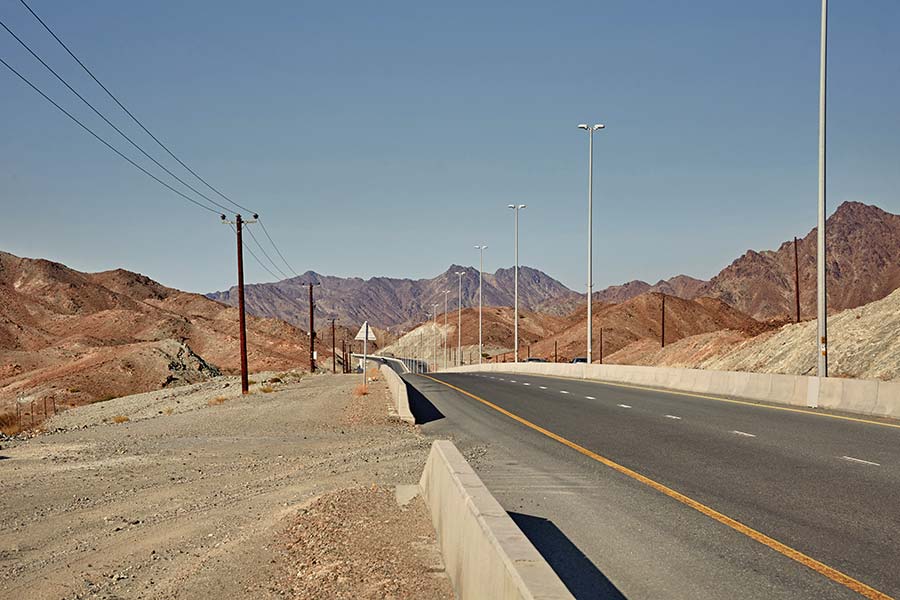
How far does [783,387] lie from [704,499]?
16.4 m

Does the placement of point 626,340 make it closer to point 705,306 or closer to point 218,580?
point 705,306

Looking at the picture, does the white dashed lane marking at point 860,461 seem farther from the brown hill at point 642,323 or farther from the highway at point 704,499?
the brown hill at point 642,323

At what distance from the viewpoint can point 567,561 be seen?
24.5ft

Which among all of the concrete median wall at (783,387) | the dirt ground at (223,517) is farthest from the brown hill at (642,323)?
the dirt ground at (223,517)

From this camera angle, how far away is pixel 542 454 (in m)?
14.9

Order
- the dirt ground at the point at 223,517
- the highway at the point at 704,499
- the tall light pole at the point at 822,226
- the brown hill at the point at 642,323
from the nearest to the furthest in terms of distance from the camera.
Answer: the highway at the point at 704,499, the dirt ground at the point at 223,517, the tall light pole at the point at 822,226, the brown hill at the point at 642,323

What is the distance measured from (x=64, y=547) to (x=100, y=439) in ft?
48.3

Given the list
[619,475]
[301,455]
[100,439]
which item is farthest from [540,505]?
[100,439]

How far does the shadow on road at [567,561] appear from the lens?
6539mm

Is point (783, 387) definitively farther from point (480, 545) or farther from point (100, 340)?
point (100, 340)

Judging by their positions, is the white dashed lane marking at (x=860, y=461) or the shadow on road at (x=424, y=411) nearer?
the white dashed lane marking at (x=860, y=461)

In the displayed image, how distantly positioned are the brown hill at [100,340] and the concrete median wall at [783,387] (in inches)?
2021

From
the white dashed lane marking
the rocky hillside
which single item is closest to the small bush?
the white dashed lane marking

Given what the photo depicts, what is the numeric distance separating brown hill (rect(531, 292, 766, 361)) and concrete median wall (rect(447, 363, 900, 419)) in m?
117
